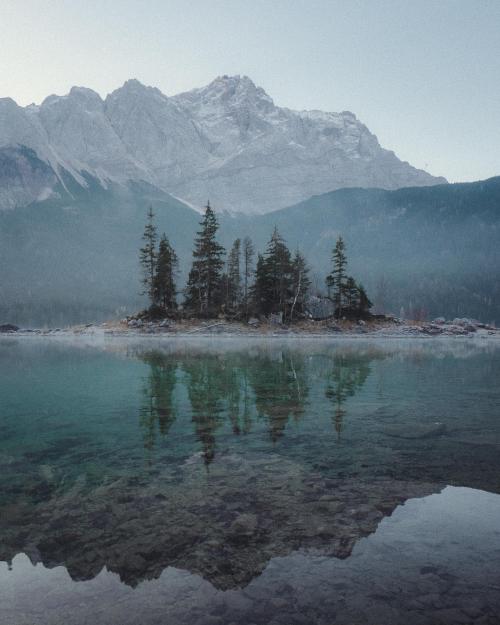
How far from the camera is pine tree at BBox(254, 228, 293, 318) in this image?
3123 inches

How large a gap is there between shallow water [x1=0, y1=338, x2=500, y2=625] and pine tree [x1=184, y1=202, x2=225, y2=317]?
62.8 m

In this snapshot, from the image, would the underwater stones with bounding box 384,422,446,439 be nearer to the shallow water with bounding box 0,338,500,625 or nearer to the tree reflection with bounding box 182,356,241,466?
the shallow water with bounding box 0,338,500,625

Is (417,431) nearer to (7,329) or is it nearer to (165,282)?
(165,282)

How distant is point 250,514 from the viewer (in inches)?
297

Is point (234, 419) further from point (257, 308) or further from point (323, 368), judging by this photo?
point (257, 308)

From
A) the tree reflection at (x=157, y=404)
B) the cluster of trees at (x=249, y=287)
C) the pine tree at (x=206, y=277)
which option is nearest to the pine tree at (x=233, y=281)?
the cluster of trees at (x=249, y=287)

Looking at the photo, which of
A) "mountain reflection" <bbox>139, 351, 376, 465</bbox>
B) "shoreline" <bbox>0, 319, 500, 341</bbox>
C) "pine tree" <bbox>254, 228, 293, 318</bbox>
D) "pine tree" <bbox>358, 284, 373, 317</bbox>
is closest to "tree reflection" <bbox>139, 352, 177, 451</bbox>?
"mountain reflection" <bbox>139, 351, 376, 465</bbox>

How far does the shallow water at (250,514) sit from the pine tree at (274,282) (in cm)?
6251

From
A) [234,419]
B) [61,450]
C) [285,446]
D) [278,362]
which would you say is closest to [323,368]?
[278,362]

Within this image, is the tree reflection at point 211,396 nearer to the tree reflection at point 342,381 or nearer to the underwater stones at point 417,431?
the tree reflection at point 342,381

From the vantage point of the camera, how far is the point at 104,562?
609cm

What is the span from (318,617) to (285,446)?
274 inches

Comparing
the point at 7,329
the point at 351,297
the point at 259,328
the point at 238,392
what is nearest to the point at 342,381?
the point at 238,392

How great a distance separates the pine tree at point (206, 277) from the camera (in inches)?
3120
